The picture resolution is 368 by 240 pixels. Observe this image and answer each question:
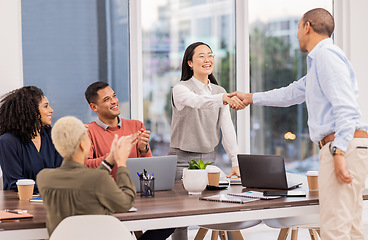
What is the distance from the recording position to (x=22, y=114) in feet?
11.5

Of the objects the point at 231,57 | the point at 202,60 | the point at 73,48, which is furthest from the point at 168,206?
the point at 231,57

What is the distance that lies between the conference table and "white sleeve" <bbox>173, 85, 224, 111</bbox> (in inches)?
36.3

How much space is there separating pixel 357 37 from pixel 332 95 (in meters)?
3.02

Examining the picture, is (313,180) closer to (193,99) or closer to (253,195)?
(253,195)

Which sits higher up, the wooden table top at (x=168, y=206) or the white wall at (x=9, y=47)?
the white wall at (x=9, y=47)

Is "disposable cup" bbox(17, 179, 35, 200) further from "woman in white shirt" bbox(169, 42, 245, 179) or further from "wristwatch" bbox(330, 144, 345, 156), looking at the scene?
"wristwatch" bbox(330, 144, 345, 156)

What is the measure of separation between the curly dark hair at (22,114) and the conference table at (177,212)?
2.50ft

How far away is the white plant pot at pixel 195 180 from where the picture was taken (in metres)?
2.76

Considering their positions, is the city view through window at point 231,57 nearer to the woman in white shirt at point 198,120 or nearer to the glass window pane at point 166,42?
the glass window pane at point 166,42

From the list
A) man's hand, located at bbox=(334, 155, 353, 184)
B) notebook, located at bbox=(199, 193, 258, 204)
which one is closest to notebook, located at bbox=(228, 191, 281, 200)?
notebook, located at bbox=(199, 193, 258, 204)

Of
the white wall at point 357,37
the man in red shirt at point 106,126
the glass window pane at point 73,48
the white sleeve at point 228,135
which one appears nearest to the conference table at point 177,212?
the man in red shirt at point 106,126

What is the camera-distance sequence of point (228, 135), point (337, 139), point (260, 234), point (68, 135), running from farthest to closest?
point (260, 234), point (228, 135), point (337, 139), point (68, 135)

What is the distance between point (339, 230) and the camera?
240 centimetres

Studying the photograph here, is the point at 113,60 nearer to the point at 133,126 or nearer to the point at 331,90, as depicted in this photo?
the point at 133,126
